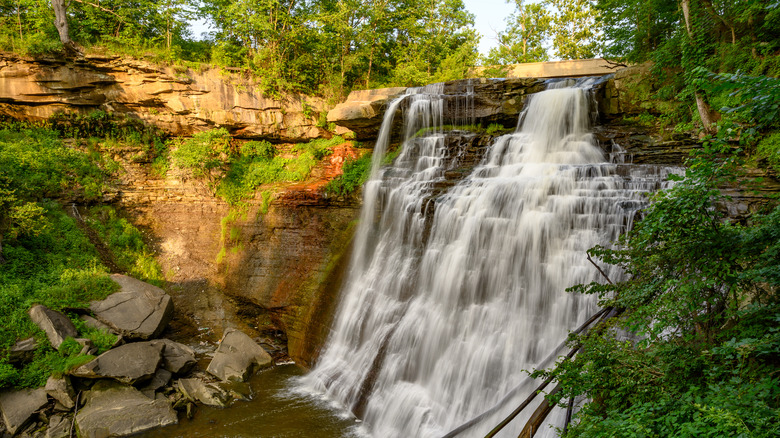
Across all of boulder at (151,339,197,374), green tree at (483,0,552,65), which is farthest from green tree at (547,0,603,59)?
boulder at (151,339,197,374)

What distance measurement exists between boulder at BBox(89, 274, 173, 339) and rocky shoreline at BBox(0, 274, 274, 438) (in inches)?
0.9

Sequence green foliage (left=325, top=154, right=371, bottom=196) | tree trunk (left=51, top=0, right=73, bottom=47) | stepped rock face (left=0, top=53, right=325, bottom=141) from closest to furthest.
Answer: green foliage (left=325, top=154, right=371, bottom=196) → stepped rock face (left=0, top=53, right=325, bottom=141) → tree trunk (left=51, top=0, right=73, bottom=47)

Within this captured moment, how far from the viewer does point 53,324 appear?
9.22 metres

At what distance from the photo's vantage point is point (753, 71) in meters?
8.77

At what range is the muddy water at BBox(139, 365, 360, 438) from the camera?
7.88m

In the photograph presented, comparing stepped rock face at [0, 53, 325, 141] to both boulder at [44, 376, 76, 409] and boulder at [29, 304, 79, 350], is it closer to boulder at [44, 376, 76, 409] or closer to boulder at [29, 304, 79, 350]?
boulder at [29, 304, 79, 350]

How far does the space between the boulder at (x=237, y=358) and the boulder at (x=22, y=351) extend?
364cm

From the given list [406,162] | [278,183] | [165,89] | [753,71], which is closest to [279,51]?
[165,89]

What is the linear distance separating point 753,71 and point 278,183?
1433 cm

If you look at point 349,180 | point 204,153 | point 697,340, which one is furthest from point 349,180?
point 697,340

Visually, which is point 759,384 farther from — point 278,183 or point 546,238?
point 278,183

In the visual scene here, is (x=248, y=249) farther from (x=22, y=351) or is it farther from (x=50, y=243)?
(x=22, y=351)

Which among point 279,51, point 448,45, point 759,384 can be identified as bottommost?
point 759,384

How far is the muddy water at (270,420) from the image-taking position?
25.8 feet
